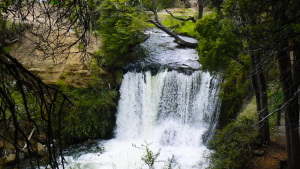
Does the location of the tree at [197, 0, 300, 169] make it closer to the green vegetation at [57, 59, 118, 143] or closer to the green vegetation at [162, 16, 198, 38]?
the green vegetation at [57, 59, 118, 143]

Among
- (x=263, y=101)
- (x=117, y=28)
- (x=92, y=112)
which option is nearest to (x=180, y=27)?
(x=117, y=28)

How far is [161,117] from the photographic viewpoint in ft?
41.4

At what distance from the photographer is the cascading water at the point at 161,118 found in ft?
34.4

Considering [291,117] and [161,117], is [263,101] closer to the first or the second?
[291,117]

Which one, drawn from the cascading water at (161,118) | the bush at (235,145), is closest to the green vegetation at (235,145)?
the bush at (235,145)

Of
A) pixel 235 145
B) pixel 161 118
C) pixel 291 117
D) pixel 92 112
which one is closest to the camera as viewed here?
pixel 291 117

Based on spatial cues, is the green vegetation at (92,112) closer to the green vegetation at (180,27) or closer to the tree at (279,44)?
the tree at (279,44)

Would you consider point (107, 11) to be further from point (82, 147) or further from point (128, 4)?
point (82, 147)

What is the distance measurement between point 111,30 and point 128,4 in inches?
76.9

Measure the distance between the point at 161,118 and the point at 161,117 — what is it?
51mm

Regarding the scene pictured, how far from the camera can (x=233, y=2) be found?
6.67 meters

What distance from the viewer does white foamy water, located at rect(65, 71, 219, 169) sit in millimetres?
10484

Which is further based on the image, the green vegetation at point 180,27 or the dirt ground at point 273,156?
the green vegetation at point 180,27

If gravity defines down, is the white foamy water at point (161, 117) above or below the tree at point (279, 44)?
below
